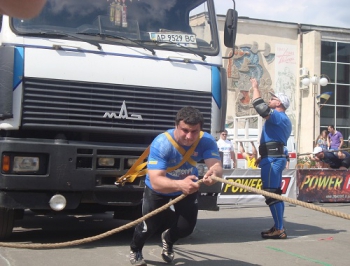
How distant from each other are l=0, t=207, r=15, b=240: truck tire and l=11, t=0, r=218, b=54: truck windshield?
2110 millimetres

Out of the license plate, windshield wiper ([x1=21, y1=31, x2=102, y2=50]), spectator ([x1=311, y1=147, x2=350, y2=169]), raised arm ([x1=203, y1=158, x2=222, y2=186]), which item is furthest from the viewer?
spectator ([x1=311, y1=147, x2=350, y2=169])

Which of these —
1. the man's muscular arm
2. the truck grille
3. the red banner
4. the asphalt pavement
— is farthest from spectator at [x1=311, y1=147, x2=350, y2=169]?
the man's muscular arm

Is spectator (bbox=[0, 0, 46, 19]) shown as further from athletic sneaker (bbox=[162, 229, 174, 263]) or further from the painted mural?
the painted mural

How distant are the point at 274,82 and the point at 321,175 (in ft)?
53.5

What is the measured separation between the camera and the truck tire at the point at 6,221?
711cm

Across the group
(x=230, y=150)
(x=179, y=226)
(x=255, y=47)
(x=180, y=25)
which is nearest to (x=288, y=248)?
(x=179, y=226)

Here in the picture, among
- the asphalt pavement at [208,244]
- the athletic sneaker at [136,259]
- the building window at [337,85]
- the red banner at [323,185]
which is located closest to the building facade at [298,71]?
the building window at [337,85]

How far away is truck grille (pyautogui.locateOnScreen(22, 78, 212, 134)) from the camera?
690 centimetres

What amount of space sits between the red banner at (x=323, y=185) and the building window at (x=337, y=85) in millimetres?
16724

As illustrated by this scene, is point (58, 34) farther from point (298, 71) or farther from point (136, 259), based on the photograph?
point (298, 71)

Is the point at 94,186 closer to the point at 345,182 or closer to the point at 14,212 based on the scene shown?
the point at 14,212

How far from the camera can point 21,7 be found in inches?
94.9

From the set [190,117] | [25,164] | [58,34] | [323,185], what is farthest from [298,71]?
[190,117]

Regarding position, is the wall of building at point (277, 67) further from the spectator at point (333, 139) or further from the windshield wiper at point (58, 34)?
the windshield wiper at point (58, 34)
